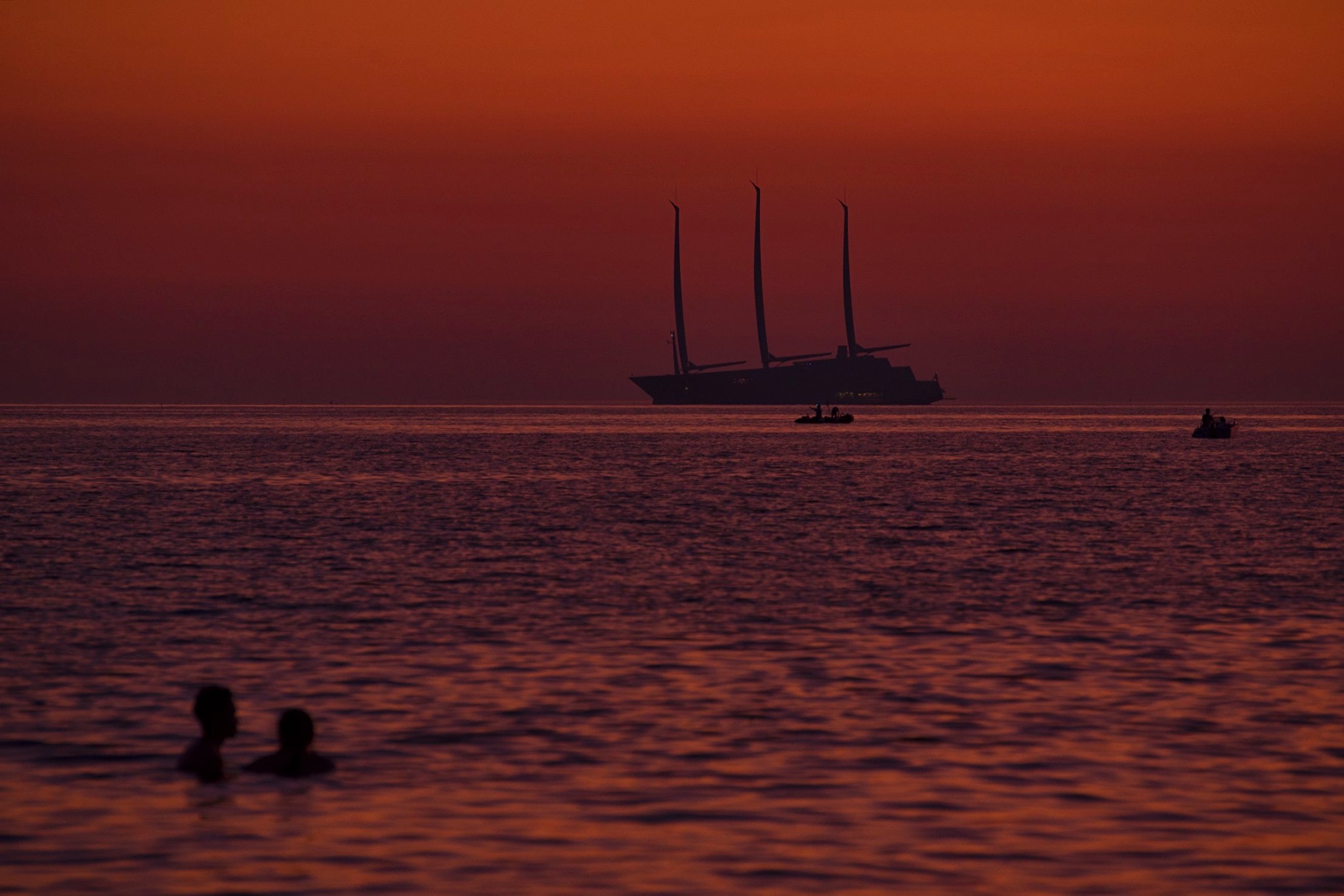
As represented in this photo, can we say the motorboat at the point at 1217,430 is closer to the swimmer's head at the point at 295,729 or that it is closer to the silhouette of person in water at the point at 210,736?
the silhouette of person in water at the point at 210,736

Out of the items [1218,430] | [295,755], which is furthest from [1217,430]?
[295,755]

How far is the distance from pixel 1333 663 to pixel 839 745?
9483 millimetres

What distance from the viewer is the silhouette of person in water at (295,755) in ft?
52.9

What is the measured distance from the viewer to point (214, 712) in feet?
54.1

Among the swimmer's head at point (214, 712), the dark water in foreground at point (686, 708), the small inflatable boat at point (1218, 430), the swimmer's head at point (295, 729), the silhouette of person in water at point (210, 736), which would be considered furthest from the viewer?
the small inflatable boat at point (1218, 430)

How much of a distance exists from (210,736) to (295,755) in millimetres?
950

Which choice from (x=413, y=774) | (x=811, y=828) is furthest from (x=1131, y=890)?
(x=413, y=774)

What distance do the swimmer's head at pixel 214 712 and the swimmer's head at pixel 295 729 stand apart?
0.74 metres

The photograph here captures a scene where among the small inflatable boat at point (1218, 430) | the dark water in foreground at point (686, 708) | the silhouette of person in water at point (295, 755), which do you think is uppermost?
the silhouette of person in water at point (295, 755)

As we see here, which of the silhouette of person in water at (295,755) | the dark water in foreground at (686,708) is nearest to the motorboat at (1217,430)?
the dark water in foreground at (686,708)

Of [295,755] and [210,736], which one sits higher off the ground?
[210,736]

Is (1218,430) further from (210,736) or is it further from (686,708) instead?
(210,736)

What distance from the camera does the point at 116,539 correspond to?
48.6 metres

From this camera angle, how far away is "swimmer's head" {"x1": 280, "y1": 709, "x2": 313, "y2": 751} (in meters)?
16.1
